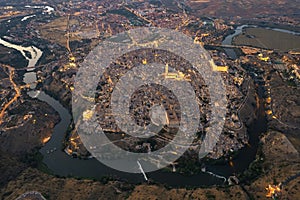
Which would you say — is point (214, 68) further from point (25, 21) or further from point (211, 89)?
point (25, 21)

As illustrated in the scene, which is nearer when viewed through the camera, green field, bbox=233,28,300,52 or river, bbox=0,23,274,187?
river, bbox=0,23,274,187

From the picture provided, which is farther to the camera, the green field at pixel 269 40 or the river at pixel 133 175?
the green field at pixel 269 40

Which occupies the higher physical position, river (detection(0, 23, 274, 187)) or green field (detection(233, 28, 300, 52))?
green field (detection(233, 28, 300, 52))

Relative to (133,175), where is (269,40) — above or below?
above

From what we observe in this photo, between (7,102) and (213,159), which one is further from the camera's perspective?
(7,102)

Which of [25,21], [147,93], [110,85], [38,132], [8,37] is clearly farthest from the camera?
[25,21]

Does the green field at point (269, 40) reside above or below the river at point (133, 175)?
above

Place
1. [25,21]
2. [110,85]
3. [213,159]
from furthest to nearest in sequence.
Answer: [25,21]
[110,85]
[213,159]

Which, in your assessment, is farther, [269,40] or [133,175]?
[269,40]

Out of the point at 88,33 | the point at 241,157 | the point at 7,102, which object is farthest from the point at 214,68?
the point at 88,33

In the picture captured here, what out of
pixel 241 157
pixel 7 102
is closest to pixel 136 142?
pixel 241 157
